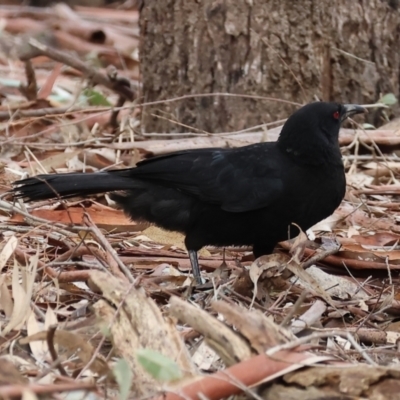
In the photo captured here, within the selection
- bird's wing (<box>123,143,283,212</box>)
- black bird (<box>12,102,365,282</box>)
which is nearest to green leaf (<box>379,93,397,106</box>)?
black bird (<box>12,102,365,282</box>)

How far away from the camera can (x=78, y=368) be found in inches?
97.2

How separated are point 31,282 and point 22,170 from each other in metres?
2.50

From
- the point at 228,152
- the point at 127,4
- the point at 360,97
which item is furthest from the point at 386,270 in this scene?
the point at 127,4

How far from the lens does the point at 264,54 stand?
18.3ft

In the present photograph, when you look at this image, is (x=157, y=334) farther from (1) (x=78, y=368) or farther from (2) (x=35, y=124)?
(2) (x=35, y=124)

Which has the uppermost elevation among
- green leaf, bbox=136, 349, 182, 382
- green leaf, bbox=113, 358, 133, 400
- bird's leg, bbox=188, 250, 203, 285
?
green leaf, bbox=136, 349, 182, 382

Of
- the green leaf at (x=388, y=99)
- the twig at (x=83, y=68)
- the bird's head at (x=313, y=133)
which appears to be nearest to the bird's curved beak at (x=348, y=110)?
the bird's head at (x=313, y=133)

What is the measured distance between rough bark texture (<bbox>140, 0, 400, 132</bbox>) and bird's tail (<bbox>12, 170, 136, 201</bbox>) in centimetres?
127

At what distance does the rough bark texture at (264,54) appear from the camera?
18.2ft

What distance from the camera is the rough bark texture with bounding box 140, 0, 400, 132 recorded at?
556 cm

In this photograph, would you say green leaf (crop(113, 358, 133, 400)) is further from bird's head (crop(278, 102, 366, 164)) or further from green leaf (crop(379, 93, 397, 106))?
green leaf (crop(379, 93, 397, 106))

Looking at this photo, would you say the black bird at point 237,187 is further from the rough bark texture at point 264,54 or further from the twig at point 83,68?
the twig at point 83,68

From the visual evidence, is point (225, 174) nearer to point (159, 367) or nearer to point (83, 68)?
point (159, 367)

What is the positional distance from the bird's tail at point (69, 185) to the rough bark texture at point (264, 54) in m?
1.27
